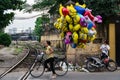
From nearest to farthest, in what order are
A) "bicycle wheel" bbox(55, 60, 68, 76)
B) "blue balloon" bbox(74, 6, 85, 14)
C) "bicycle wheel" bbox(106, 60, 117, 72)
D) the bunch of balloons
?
the bunch of balloons, "blue balloon" bbox(74, 6, 85, 14), "bicycle wheel" bbox(55, 60, 68, 76), "bicycle wheel" bbox(106, 60, 117, 72)

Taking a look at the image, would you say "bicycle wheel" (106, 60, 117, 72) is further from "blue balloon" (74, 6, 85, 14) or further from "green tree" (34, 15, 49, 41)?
"green tree" (34, 15, 49, 41)

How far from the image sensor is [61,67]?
22906 millimetres

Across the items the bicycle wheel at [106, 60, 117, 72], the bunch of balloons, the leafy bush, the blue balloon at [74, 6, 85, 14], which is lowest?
the bicycle wheel at [106, 60, 117, 72]

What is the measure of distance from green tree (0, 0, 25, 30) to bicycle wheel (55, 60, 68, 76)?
361 inches

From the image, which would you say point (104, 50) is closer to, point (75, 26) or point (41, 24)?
point (75, 26)

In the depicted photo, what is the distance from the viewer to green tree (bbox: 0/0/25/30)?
1224 inches

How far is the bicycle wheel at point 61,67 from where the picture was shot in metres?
22.9

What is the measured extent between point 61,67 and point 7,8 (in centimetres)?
987

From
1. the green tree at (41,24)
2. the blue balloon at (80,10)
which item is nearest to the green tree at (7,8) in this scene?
the blue balloon at (80,10)

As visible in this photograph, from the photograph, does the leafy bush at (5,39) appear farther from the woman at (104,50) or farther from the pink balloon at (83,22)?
the pink balloon at (83,22)

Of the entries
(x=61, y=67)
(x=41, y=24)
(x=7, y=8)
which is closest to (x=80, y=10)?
(x=61, y=67)

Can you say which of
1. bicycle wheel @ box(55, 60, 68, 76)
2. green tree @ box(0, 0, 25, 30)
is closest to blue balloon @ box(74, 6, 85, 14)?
bicycle wheel @ box(55, 60, 68, 76)

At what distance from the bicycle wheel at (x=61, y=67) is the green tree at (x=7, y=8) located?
9169mm

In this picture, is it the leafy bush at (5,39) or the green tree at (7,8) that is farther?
the leafy bush at (5,39)
